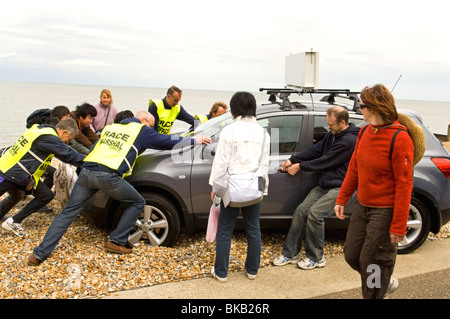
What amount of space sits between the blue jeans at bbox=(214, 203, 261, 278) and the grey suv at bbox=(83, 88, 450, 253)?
704 millimetres

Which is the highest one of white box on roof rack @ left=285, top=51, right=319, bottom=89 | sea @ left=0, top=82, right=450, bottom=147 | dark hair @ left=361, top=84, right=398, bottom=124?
white box on roof rack @ left=285, top=51, right=319, bottom=89

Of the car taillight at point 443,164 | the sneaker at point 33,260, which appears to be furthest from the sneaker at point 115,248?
the car taillight at point 443,164

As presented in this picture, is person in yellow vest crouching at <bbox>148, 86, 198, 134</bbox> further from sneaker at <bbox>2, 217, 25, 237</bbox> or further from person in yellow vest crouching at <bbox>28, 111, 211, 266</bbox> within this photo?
sneaker at <bbox>2, 217, 25, 237</bbox>

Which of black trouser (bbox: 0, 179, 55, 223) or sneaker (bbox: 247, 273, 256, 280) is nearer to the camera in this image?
sneaker (bbox: 247, 273, 256, 280)

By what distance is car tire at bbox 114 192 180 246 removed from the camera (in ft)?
15.9

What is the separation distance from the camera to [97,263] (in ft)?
14.3

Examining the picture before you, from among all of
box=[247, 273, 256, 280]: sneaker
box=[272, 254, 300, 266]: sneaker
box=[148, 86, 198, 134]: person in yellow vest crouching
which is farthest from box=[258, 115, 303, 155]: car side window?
box=[148, 86, 198, 134]: person in yellow vest crouching

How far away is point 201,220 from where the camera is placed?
4.92 m

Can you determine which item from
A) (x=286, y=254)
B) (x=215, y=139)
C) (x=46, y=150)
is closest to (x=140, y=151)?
(x=215, y=139)

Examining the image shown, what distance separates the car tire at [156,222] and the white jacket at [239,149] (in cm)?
110

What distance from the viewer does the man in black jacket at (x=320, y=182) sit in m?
4.55
